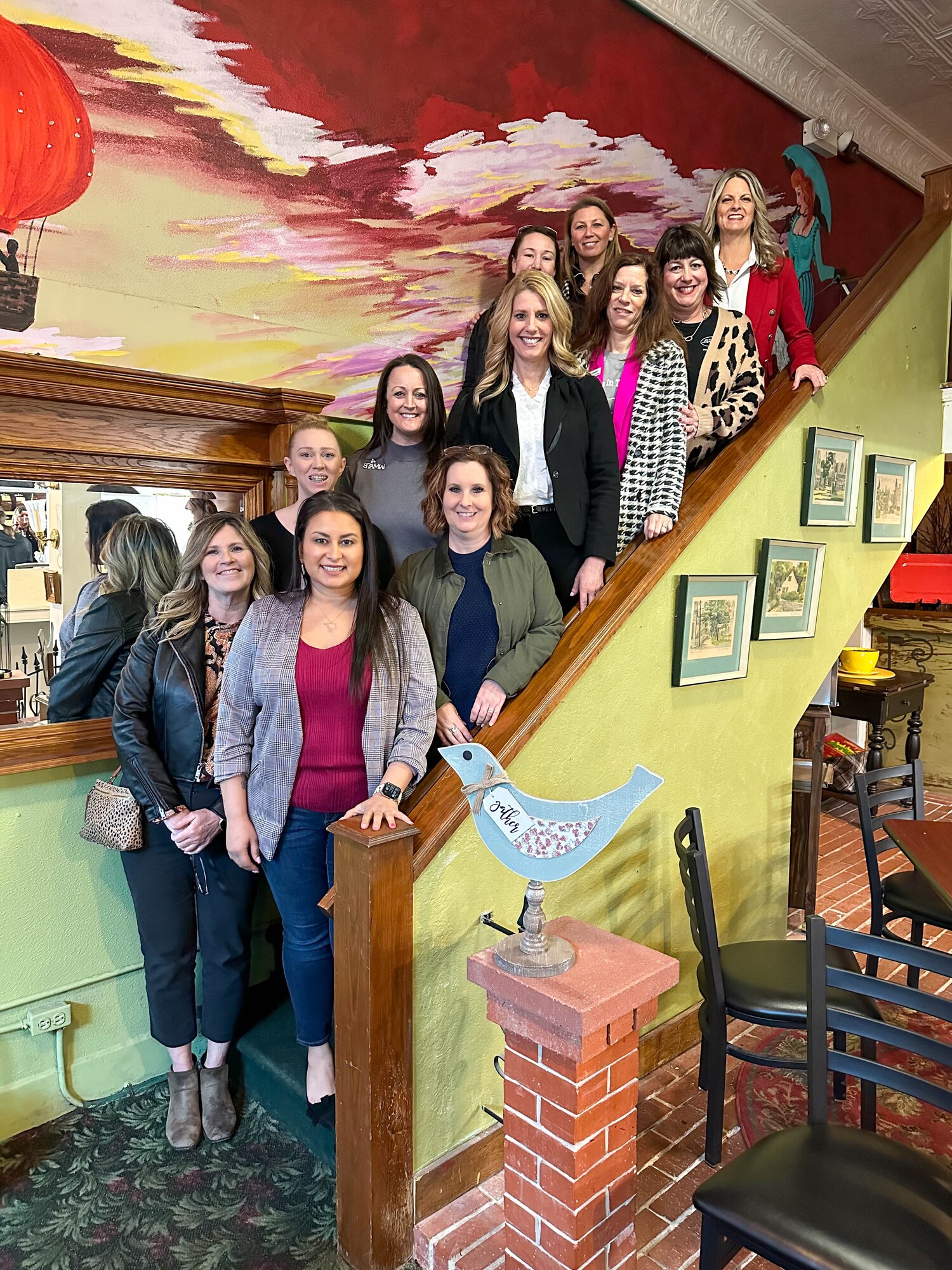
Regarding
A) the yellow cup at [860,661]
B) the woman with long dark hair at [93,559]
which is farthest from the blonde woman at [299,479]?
the yellow cup at [860,661]

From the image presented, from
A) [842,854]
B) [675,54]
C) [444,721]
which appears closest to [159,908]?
[444,721]

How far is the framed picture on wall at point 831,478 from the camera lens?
125 inches

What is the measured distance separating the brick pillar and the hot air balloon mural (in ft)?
7.34

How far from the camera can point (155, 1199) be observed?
7.66ft

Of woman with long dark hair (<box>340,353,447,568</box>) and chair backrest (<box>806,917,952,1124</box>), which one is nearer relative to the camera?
chair backrest (<box>806,917,952,1124</box>)

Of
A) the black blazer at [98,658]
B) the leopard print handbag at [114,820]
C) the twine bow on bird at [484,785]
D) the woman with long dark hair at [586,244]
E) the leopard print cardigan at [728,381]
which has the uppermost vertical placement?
the woman with long dark hair at [586,244]

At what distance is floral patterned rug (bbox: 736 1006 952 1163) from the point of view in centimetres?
258

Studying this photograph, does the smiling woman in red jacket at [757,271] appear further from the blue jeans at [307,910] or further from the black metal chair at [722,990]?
the blue jeans at [307,910]

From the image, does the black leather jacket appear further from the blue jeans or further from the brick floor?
the brick floor

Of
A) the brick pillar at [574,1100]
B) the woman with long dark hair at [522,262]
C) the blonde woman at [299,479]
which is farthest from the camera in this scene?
the woman with long dark hair at [522,262]

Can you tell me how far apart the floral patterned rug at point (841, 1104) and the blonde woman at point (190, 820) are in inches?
64.6

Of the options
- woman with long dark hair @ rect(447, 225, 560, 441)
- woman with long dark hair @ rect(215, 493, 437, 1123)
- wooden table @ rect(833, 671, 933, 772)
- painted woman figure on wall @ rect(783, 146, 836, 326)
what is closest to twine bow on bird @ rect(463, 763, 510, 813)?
woman with long dark hair @ rect(215, 493, 437, 1123)

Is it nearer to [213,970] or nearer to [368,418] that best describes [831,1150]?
[213,970]

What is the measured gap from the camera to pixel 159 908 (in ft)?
8.56
